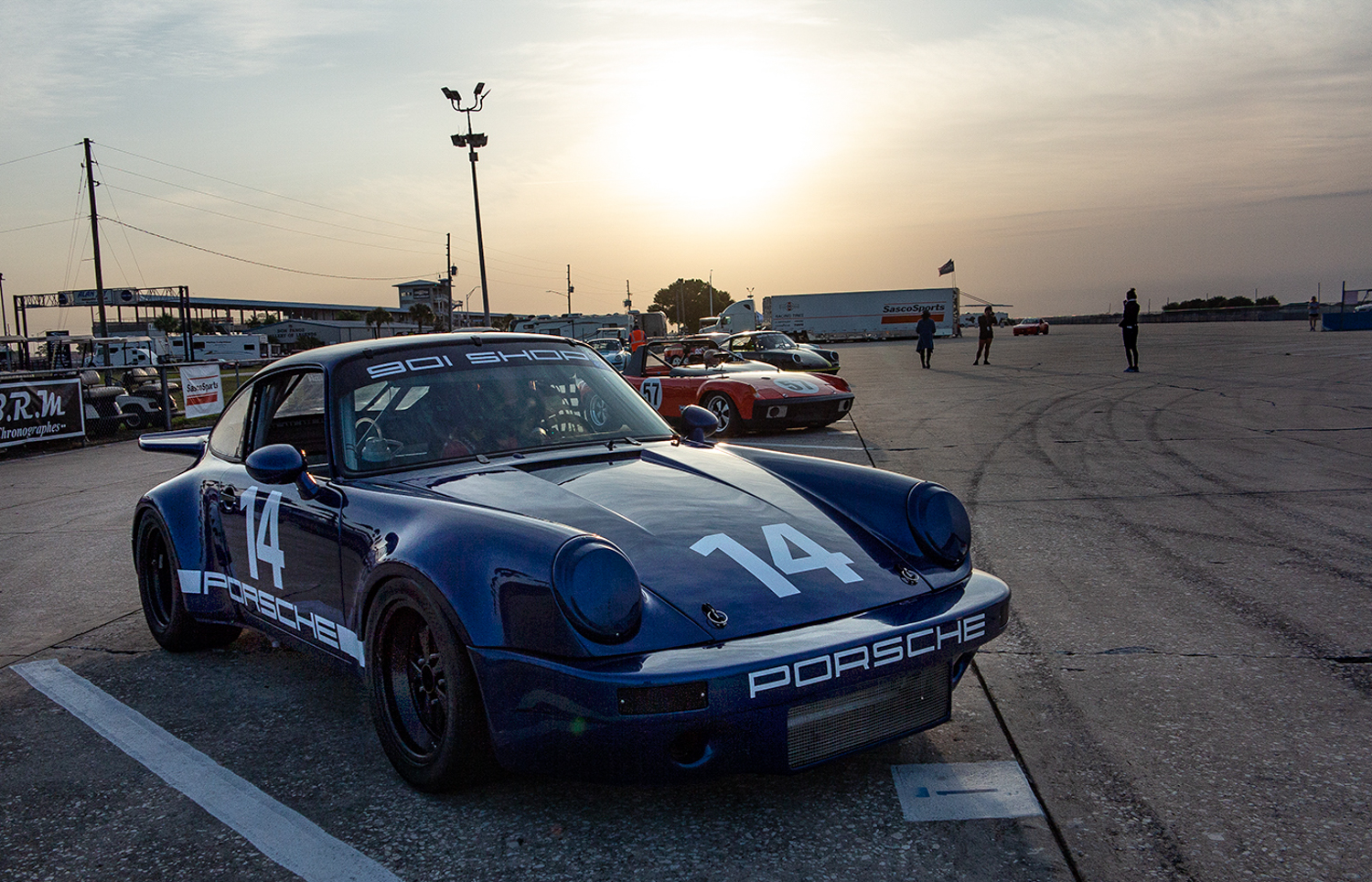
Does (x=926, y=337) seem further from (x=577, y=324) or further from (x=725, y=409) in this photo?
(x=577, y=324)

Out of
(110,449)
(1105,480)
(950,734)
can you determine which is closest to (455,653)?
(950,734)

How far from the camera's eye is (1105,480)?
25.4 feet

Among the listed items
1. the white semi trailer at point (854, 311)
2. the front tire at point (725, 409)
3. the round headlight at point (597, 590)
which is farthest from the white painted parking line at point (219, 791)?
the white semi trailer at point (854, 311)

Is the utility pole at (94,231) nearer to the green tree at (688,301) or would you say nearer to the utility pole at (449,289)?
the utility pole at (449,289)

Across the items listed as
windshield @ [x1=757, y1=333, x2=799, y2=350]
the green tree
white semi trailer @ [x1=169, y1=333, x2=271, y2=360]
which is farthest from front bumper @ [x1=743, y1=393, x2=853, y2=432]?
the green tree

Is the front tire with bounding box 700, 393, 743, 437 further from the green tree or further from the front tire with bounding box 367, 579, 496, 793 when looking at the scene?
the green tree

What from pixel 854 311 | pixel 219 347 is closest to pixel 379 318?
pixel 219 347

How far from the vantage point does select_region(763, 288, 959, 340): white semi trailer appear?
208 feet

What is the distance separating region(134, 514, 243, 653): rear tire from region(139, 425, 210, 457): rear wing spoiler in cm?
38

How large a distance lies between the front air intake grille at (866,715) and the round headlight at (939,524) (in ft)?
1.69

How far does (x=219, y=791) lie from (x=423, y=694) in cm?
69

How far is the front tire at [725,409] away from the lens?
→ 480 inches

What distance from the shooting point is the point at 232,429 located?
4.35 m

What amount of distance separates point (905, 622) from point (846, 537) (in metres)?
0.53
